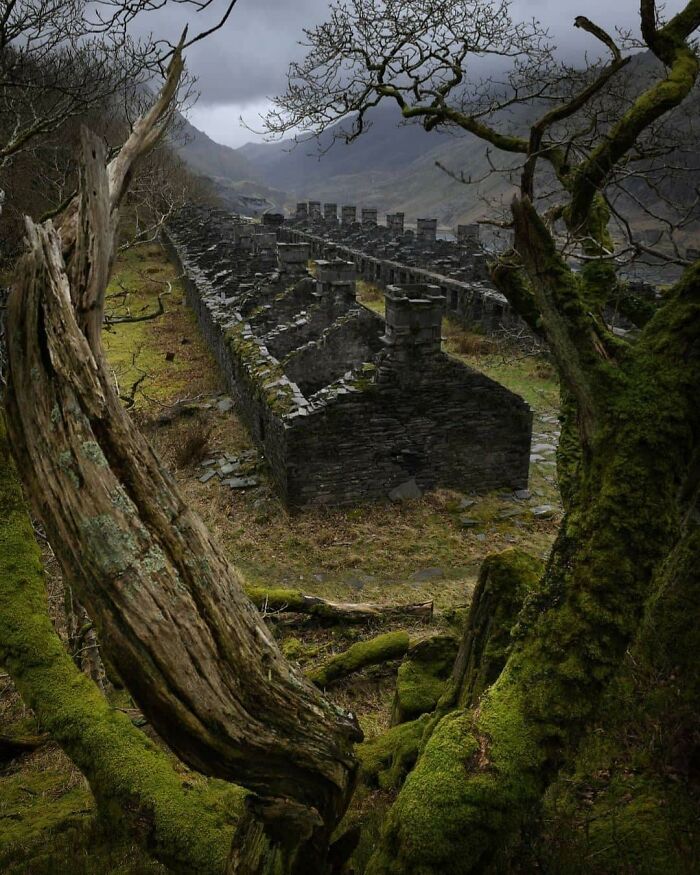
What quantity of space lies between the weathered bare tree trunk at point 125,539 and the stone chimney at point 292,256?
A: 658 inches

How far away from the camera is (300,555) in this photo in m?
10.1

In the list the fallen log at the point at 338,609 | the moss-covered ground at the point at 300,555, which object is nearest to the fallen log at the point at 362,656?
the moss-covered ground at the point at 300,555

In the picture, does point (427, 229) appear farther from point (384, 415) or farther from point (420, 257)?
point (384, 415)

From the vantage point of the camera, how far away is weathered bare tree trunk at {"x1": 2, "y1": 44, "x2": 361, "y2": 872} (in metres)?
2.03

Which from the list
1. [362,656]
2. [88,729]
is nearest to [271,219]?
[362,656]

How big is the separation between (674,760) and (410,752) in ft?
5.47

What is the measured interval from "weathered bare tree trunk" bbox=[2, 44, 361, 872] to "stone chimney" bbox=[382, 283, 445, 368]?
337 inches

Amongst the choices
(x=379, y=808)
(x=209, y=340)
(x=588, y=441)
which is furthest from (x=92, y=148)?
(x=209, y=340)

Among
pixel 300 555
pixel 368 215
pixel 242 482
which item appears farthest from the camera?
pixel 368 215

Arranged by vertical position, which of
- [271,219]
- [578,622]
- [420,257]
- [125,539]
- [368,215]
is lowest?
[578,622]

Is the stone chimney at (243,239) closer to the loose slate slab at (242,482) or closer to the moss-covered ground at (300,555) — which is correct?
the moss-covered ground at (300,555)

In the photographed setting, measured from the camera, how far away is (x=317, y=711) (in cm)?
247

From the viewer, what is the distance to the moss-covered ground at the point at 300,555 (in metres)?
3.99

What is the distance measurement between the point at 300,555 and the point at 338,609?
1.90m
